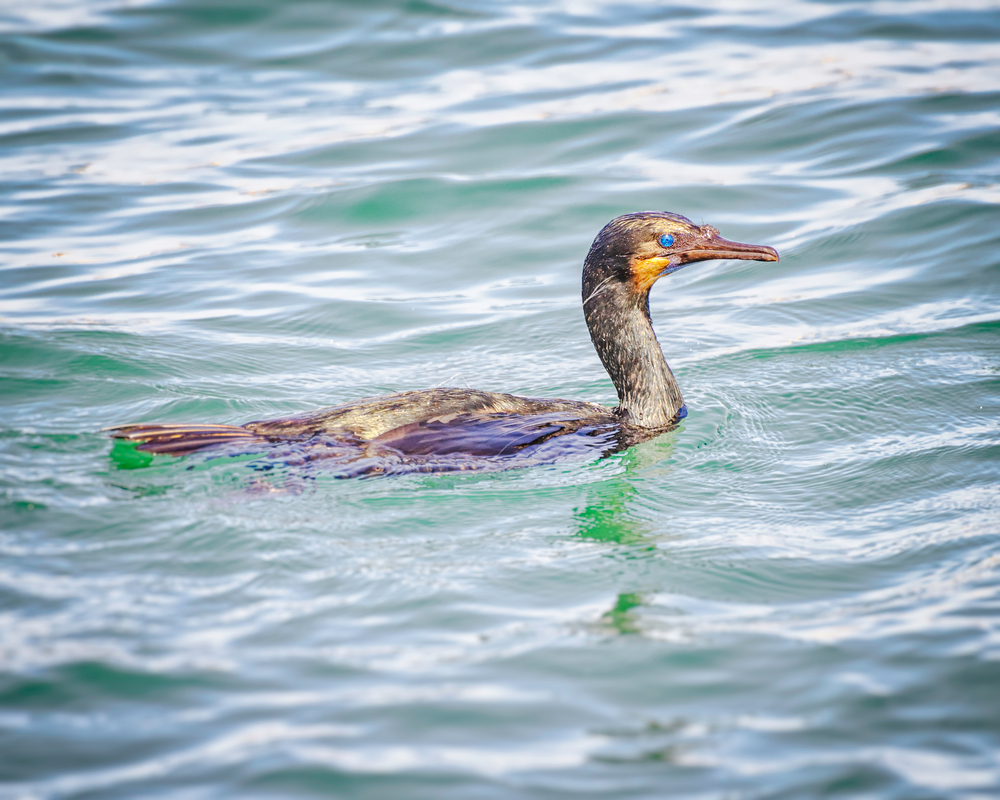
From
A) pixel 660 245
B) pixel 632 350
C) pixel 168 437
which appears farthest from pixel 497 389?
pixel 168 437

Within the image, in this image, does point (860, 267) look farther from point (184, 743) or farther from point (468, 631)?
point (184, 743)

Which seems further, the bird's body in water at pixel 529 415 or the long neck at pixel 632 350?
the long neck at pixel 632 350

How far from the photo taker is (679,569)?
14.5ft

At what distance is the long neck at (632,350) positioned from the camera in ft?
19.4

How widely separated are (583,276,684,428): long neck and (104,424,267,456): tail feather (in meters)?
2.33

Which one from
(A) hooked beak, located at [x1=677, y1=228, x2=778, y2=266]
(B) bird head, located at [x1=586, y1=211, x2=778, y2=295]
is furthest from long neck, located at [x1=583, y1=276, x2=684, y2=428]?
(A) hooked beak, located at [x1=677, y1=228, x2=778, y2=266]

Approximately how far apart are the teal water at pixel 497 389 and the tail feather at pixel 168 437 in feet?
0.76

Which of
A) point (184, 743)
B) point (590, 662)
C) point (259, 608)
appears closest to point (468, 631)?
point (590, 662)

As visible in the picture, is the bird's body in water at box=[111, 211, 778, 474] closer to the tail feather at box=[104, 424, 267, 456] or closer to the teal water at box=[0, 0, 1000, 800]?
the tail feather at box=[104, 424, 267, 456]

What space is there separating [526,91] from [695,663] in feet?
33.3

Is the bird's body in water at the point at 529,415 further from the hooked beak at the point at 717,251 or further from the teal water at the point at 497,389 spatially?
the teal water at the point at 497,389

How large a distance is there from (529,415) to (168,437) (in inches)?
75.6

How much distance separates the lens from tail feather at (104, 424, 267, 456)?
4914mm

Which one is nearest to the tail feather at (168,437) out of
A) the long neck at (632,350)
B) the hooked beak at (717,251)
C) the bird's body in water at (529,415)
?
the bird's body in water at (529,415)
